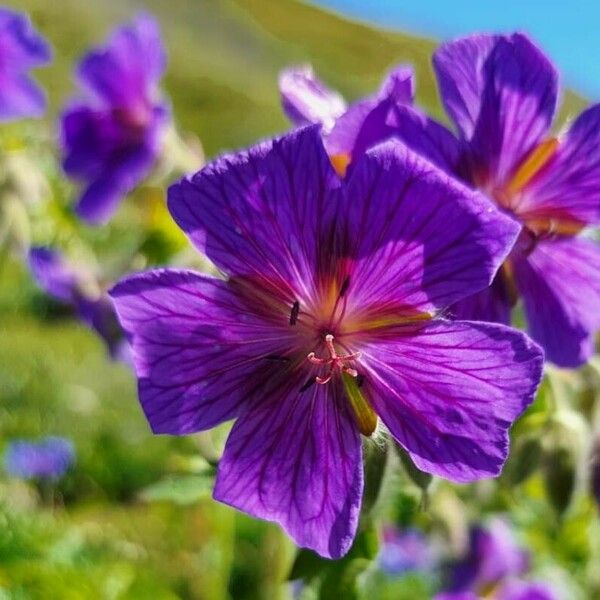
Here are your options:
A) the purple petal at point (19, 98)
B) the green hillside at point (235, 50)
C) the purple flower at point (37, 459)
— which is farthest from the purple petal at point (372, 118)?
the purple flower at point (37, 459)

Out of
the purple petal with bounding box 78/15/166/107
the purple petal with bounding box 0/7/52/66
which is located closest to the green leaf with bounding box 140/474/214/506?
the purple petal with bounding box 78/15/166/107

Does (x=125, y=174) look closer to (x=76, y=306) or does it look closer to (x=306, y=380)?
(x=76, y=306)

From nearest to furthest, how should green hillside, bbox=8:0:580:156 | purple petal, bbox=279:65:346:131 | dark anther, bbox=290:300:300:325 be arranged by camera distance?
1. dark anther, bbox=290:300:300:325
2. purple petal, bbox=279:65:346:131
3. green hillside, bbox=8:0:580:156

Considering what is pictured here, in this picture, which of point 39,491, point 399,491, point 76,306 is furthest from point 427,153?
point 39,491

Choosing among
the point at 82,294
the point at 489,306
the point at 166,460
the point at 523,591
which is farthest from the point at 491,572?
the point at 166,460

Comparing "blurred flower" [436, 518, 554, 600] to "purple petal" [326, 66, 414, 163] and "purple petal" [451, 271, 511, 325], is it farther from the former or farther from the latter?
"purple petal" [326, 66, 414, 163]

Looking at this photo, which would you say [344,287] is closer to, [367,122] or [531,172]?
[367,122]
